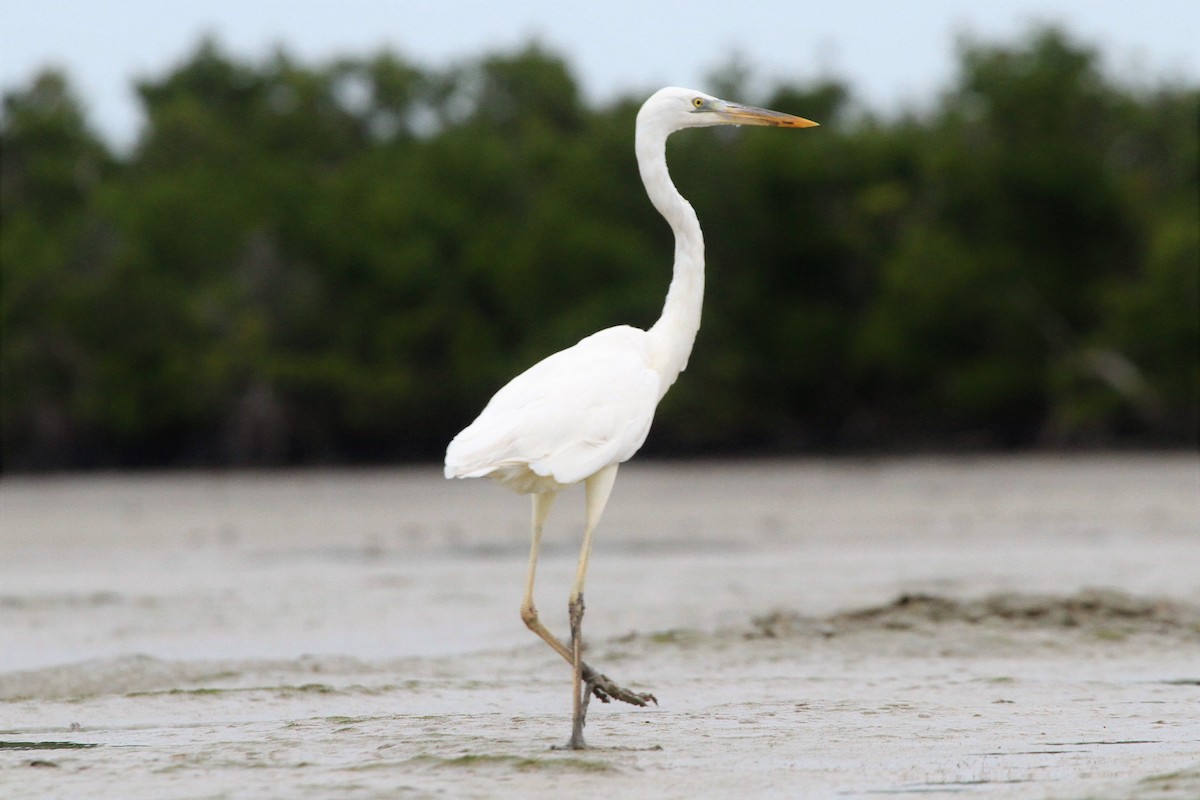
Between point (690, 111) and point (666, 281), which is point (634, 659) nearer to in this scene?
point (690, 111)

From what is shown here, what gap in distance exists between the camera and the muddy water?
6008mm

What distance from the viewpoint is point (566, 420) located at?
6.75 m

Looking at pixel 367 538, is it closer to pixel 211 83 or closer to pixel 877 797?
pixel 877 797

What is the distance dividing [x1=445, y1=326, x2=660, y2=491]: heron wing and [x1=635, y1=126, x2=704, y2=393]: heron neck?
225mm

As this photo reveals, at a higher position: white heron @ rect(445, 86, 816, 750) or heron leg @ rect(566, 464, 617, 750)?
white heron @ rect(445, 86, 816, 750)

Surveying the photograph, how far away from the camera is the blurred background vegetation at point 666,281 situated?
133 ft

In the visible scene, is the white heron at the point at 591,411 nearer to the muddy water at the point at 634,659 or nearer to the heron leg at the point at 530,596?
the heron leg at the point at 530,596

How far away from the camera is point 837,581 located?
43.5ft

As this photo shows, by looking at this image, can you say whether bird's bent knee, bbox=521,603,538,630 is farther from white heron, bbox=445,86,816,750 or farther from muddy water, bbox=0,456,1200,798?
muddy water, bbox=0,456,1200,798

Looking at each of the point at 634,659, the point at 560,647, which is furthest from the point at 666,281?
the point at 560,647

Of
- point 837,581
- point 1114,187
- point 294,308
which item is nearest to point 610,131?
point 294,308

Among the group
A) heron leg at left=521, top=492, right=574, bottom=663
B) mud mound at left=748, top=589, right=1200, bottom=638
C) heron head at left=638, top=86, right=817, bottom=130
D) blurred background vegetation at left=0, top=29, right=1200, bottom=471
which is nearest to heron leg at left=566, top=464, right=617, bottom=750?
heron leg at left=521, top=492, right=574, bottom=663

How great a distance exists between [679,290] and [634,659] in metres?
2.58

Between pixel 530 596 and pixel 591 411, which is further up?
pixel 591 411
